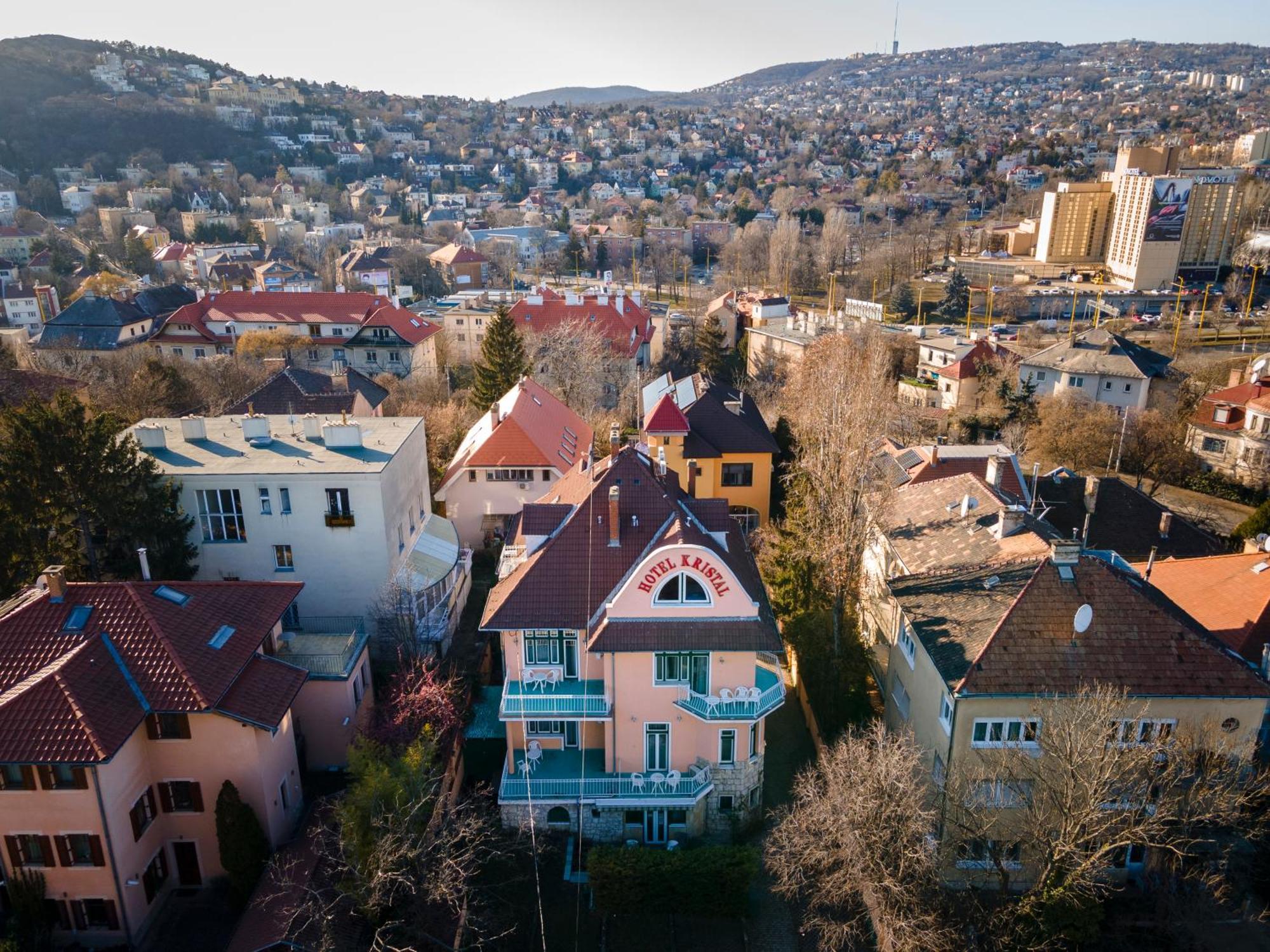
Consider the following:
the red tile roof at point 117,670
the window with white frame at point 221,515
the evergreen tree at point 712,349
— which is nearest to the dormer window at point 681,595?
the red tile roof at point 117,670

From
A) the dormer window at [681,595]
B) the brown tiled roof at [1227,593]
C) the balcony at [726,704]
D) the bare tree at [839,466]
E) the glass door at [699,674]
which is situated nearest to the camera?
the dormer window at [681,595]

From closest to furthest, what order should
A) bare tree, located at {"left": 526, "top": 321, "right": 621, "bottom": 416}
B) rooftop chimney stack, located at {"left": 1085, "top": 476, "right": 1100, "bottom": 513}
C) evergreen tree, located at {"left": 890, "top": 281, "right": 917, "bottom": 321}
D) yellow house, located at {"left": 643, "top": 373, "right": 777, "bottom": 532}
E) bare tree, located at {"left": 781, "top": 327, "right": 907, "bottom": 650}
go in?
1. bare tree, located at {"left": 781, "top": 327, "right": 907, "bottom": 650}
2. rooftop chimney stack, located at {"left": 1085, "top": 476, "right": 1100, "bottom": 513}
3. yellow house, located at {"left": 643, "top": 373, "right": 777, "bottom": 532}
4. bare tree, located at {"left": 526, "top": 321, "right": 621, "bottom": 416}
5. evergreen tree, located at {"left": 890, "top": 281, "right": 917, "bottom": 321}

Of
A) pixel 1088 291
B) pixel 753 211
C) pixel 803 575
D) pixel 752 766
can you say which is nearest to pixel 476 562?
pixel 803 575

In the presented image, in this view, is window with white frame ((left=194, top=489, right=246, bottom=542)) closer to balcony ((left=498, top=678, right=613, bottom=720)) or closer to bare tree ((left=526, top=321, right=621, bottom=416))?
balcony ((left=498, top=678, right=613, bottom=720))

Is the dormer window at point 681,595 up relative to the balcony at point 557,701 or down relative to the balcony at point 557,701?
up

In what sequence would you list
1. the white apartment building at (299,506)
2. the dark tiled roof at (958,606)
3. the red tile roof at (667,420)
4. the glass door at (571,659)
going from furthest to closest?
1. the red tile roof at (667,420)
2. the white apartment building at (299,506)
3. the glass door at (571,659)
4. the dark tiled roof at (958,606)

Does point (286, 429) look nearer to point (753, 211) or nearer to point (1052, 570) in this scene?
point (1052, 570)

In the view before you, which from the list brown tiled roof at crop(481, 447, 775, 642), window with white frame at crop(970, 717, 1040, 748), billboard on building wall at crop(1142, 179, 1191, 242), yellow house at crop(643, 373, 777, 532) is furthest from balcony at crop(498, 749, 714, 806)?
billboard on building wall at crop(1142, 179, 1191, 242)

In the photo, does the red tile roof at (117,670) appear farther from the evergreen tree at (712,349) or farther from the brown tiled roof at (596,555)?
the evergreen tree at (712,349)
